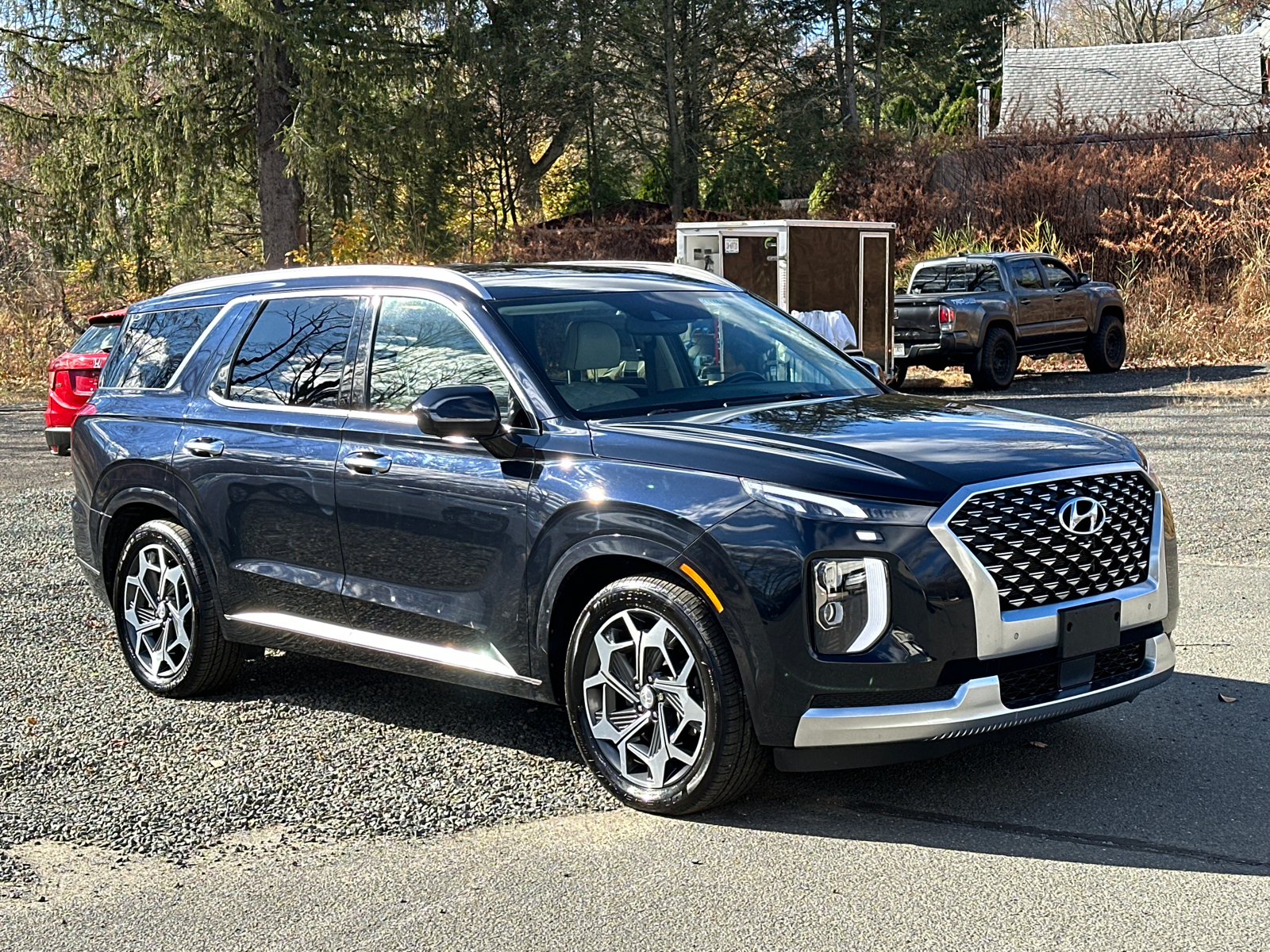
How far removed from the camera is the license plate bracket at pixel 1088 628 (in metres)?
4.76

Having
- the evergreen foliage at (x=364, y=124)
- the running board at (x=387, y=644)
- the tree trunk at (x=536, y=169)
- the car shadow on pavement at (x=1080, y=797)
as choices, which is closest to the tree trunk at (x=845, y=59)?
the evergreen foliage at (x=364, y=124)

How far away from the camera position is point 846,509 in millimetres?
4574

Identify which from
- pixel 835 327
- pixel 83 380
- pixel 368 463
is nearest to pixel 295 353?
pixel 368 463

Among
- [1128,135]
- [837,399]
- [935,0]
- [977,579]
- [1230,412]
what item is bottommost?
[1230,412]

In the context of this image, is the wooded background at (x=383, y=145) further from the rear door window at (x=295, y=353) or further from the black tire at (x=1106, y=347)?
the rear door window at (x=295, y=353)

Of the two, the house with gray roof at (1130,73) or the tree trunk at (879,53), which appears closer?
the tree trunk at (879,53)

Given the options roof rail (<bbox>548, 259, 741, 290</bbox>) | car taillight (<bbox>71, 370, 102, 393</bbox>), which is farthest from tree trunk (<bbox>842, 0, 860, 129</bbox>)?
roof rail (<bbox>548, 259, 741, 290</bbox>)

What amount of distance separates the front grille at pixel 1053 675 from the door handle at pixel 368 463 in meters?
2.34

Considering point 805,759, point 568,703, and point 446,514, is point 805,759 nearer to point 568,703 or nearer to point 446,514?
point 568,703

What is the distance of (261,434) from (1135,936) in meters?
3.83

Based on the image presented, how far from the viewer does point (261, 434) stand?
6.21 m

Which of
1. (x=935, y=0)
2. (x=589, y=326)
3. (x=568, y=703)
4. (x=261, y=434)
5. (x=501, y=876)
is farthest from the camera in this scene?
(x=935, y=0)

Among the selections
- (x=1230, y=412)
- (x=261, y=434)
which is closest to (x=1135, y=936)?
(x=261, y=434)

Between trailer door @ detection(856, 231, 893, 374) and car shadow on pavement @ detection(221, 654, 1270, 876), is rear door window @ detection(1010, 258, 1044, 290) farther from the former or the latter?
car shadow on pavement @ detection(221, 654, 1270, 876)
